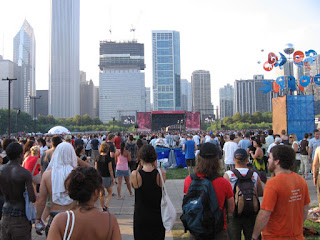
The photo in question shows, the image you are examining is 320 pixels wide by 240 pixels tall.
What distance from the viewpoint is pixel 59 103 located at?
16675cm

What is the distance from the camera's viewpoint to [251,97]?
15812cm

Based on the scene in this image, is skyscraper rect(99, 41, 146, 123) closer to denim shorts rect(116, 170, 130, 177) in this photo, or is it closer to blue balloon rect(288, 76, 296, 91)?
blue balloon rect(288, 76, 296, 91)

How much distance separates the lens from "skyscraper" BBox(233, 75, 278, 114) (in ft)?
508

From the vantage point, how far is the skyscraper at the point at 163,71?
561ft

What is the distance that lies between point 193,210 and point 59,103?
175 m

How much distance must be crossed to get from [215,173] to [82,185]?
144cm

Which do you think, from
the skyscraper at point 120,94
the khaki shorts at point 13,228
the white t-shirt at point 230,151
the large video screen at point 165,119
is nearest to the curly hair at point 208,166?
the khaki shorts at point 13,228

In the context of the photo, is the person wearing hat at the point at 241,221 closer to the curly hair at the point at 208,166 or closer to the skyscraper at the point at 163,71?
the curly hair at the point at 208,166

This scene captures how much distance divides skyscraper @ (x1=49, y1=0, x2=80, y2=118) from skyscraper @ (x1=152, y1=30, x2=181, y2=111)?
4988 centimetres

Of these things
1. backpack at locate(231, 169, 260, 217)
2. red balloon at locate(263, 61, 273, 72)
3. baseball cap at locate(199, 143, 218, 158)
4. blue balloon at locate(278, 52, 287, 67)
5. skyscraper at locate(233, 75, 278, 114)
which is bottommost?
backpack at locate(231, 169, 260, 217)

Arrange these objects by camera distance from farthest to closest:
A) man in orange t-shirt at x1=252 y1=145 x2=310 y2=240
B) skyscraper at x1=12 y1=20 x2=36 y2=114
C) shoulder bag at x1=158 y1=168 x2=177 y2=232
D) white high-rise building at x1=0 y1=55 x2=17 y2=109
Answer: skyscraper at x1=12 y1=20 x2=36 y2=114
white high-rise building at x1=0 y1=55 x2=17 y2=109
shoulder bag at x1=158 y1=168 x2=177 y2=232
man in orange t-shirt at x1=252 y1=145 x2=310 y2=240

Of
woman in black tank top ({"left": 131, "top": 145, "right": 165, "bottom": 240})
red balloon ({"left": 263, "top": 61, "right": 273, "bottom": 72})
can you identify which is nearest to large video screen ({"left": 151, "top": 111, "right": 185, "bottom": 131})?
red balloon ({"left": 263, "top": 61, "right": 273, "bottom": 72})

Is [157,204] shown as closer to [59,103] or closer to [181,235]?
[181,235]

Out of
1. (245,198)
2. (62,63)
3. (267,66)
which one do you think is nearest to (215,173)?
(245,198)
